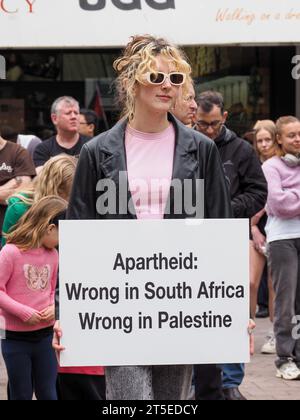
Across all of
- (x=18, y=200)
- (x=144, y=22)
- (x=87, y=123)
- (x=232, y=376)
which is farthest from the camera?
(x=87, y=123)

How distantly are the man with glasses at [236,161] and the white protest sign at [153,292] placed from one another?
275 centimetres

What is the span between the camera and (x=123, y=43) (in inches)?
415

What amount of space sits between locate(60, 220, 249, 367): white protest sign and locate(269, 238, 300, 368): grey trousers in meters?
3.94

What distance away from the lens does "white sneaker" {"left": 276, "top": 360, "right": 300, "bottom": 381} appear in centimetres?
806

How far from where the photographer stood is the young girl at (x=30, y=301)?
5.70m

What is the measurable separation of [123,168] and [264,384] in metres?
3.89

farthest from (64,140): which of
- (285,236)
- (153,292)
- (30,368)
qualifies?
(153,292)

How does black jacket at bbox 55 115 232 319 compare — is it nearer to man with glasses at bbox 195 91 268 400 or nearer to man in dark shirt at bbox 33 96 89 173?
man with glasses at bbox 195 91 268 400

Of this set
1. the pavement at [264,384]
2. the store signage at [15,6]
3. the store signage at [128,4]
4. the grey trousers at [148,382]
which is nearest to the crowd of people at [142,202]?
the grey trousers at [148,382]

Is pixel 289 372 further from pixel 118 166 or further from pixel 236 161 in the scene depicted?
pixel 118 166

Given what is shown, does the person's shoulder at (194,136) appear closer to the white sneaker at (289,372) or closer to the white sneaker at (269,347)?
the white sneaker at (289,372)

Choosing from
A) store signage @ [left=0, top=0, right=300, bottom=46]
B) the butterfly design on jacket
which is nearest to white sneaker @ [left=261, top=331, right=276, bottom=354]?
store signage @ [left=0, top=0, right=300, bottom=46]
